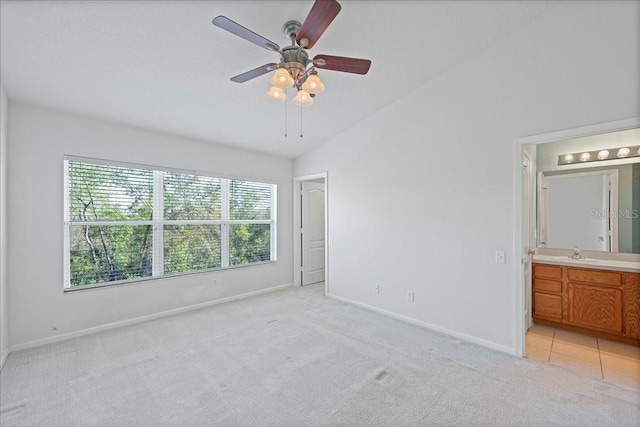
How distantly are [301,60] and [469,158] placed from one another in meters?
2.17

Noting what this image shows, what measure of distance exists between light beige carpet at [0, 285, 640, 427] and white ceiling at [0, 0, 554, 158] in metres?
2.67

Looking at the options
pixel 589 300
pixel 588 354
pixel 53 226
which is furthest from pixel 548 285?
pixel 53 226

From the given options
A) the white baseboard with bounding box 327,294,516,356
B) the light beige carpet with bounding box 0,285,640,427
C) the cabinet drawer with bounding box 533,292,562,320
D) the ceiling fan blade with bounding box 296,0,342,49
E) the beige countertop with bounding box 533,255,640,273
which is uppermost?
the ceiling fan blade with bounding box 296,0,342,49

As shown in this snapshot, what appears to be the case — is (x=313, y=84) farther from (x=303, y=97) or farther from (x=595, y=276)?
(x=595, y=276)

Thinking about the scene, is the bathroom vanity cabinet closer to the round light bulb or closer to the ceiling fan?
the round light bulb

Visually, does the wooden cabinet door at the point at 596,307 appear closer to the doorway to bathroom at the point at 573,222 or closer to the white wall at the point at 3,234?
the doorway to bathroom at the point at 573,222

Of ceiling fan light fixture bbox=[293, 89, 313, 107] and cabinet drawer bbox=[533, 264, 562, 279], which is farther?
cabinet drawer bbox=[533, 264, 562, 279]

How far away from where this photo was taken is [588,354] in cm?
289

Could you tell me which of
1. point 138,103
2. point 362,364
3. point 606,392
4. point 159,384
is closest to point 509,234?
point 606,392

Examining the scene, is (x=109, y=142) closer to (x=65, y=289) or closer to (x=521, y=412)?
(x=65, y=289)

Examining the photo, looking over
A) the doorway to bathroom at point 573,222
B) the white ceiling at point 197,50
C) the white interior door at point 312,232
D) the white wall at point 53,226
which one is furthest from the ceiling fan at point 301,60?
the white interior door at point 312,232

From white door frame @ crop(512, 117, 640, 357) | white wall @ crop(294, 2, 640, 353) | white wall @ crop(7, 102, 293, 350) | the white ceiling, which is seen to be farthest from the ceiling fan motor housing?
white wall @ crop(7, 102, 293, 350)

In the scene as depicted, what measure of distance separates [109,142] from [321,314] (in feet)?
11.6

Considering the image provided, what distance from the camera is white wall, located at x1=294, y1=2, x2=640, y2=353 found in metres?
2.48
